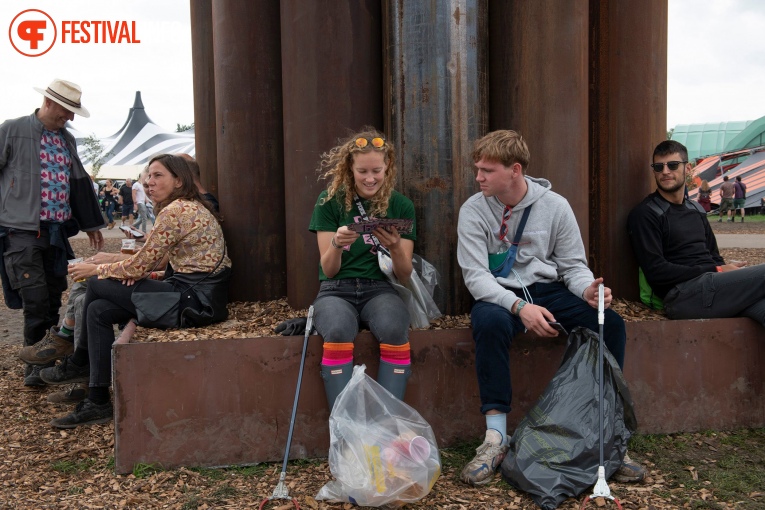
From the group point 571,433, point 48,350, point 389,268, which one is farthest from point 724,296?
point 48,350

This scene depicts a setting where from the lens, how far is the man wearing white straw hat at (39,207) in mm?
4629

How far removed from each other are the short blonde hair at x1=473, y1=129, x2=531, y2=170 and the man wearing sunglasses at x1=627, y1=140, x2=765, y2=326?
1.04 metres

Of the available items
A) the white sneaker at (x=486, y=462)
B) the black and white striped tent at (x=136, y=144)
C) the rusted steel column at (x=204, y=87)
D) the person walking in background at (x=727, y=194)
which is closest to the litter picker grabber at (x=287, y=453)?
the white sneaker at (x=486, y=462)

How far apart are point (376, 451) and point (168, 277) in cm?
180

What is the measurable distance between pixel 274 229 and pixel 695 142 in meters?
54.1

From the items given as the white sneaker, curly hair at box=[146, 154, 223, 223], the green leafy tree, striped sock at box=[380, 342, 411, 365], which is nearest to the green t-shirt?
striped sock at box=[380, 342, 411, 365]

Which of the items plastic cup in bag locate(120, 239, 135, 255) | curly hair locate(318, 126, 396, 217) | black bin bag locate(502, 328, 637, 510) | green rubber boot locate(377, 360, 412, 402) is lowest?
black bin bag locate(502, 328, 637, 510)

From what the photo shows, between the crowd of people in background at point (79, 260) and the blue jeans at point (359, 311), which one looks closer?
the blue jeans at point (359, 311)

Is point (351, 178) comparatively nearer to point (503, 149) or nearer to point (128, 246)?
point (503, 149)

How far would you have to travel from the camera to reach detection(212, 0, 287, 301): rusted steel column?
4406mm

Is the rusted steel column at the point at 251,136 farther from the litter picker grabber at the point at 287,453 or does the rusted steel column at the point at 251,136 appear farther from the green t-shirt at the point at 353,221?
the litter picker grabber at the point at 287,453

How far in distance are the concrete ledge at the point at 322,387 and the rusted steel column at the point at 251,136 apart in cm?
121

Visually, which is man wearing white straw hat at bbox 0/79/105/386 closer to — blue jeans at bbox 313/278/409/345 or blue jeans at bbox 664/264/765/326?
blue jeans at bbox 313/278/409/345

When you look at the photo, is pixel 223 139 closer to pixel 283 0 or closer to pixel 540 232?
pixel 283 0
